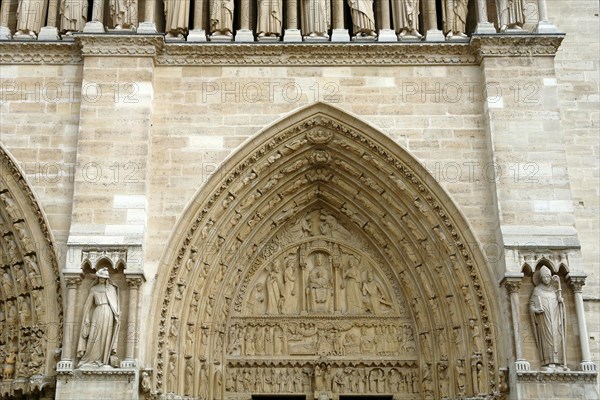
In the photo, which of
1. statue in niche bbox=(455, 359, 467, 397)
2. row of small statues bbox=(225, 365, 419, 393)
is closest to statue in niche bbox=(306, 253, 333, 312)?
row of small statues bbox=(225, 365, 419, 393)

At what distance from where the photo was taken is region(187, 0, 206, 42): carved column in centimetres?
1223

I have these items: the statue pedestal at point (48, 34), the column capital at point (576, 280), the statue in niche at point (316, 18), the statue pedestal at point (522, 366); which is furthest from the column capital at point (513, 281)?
A: the statue pedestal at point (48, 34)

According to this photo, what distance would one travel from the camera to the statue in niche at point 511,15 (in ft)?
40.2

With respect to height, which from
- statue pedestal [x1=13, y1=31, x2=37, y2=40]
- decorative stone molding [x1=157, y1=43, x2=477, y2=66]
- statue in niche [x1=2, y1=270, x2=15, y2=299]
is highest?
statue pedestal [x1=13, y1=31, x2=37, y2=40]

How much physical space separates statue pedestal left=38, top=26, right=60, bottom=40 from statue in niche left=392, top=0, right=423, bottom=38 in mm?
4589

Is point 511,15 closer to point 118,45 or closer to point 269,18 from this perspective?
point 269,18

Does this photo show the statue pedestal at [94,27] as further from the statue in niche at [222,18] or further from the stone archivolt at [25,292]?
the stone archivolt at [25,292]

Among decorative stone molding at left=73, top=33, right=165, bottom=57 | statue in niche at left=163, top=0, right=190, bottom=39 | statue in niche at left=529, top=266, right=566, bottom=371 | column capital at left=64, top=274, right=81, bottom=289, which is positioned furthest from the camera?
statue in niche at left=163, top=0, right=190, bottom=39

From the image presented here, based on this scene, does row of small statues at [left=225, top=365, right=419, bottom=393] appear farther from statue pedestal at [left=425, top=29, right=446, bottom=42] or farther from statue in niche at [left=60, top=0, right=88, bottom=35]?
statue in niche at [left=60, top=0, right=88, bottom=35]

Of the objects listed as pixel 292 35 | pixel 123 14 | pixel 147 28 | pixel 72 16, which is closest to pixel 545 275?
pixel 292 35

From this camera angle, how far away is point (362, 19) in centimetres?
1239

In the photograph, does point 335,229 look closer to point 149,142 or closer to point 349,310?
point 349,310

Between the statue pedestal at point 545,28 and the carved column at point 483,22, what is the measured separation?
57 cm

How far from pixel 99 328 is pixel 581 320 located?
223 inches
